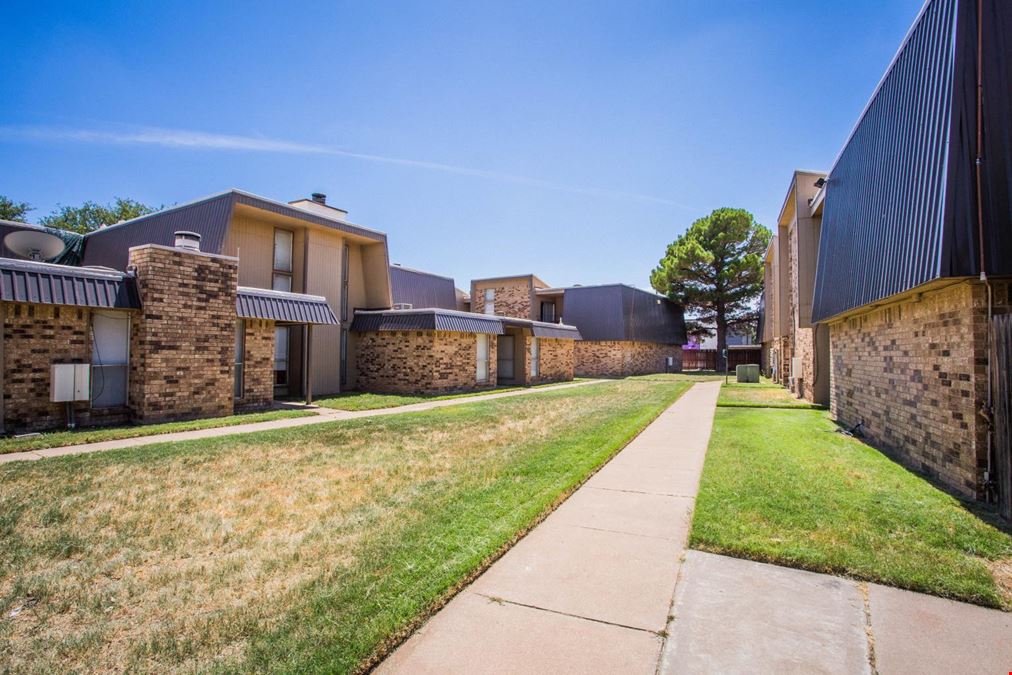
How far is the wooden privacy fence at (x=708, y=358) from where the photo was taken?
39.5 m

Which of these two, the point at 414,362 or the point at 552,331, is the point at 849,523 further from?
the point at 552,331

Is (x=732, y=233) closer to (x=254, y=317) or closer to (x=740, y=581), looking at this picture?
(x=254, y=317)

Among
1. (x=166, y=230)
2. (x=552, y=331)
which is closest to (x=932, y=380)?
(x=552, y=331)

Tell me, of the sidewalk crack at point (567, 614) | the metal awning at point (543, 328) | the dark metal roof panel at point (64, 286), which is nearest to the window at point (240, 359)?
the dark metal roof panel at point (64, 286)

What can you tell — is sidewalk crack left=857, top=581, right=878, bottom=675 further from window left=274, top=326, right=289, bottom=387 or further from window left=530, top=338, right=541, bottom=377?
window left=530, top=338, right=541, bottom=377

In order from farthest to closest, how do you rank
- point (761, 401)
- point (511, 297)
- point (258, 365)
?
1. point (511, 297)
2. point (761, 401)
3. point (258, 365)

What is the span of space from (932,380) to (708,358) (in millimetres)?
37365

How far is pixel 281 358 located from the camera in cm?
1520

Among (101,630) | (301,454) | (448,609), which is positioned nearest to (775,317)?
(301,454)

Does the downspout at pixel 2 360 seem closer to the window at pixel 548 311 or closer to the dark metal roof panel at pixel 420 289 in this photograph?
the dark metal roof panel at pixel 420 289

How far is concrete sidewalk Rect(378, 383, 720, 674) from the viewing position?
2449mm

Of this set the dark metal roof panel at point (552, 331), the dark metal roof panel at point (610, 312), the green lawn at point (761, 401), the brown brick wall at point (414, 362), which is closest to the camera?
the green lawn at point (761, 401)

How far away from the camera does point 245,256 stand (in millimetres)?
14430

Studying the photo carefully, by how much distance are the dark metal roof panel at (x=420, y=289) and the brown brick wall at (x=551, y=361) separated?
19.1 feet
